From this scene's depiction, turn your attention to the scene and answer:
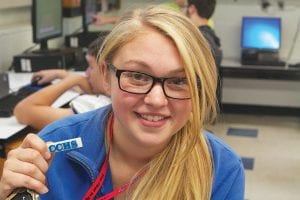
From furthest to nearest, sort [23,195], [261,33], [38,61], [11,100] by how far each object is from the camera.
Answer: [261,33], [38,61], [11,100], [23,195]

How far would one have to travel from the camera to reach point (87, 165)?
3.55 ft

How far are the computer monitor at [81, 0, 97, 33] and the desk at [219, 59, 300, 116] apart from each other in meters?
1.37

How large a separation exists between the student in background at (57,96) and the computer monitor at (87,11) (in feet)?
5.28

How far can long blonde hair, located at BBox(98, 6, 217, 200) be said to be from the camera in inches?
38.1

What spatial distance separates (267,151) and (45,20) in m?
2.22

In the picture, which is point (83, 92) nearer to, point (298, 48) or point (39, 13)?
point (39, 13)

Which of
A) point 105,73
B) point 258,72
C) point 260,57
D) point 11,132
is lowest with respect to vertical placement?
point 258,72

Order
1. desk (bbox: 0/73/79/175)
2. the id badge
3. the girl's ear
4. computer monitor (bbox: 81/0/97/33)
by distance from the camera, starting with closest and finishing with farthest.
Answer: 1. the id badge
2. the girl's ear
3. desk (bbox: 0/73/79/175)
4. computer monitor (bbox: 81/0/97/33)

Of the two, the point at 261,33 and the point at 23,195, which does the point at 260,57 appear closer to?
the point at 261,33

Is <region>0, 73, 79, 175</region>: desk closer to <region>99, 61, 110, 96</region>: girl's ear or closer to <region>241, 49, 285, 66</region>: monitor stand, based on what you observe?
<region>99, 61, 110, 96</region>: girl's ear

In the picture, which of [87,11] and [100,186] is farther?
[87,11]

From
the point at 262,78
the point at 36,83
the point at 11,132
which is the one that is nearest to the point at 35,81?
the point at 36,83

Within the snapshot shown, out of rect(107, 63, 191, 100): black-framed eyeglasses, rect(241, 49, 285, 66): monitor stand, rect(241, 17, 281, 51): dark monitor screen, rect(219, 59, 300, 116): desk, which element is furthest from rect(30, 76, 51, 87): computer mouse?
rect(241, 17, 281, 51): dark monitor screen

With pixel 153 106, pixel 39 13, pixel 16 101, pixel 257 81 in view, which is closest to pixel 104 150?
pixel 153 106
